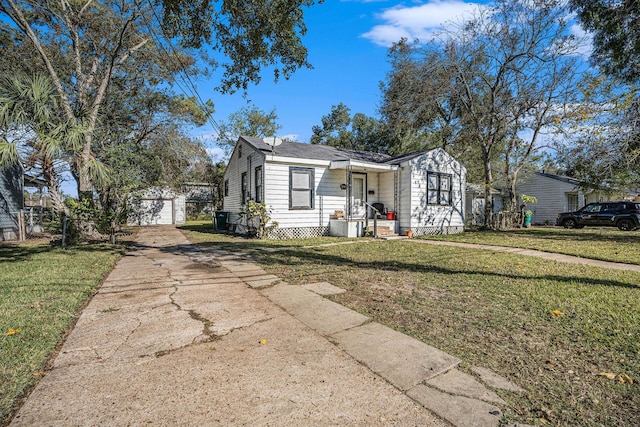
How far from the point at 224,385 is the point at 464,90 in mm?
18008

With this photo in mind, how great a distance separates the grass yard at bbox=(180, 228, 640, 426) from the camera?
212 centimetres

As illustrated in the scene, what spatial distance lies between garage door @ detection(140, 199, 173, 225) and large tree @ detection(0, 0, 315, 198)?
11.5m

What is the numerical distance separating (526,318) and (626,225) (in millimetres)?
18513

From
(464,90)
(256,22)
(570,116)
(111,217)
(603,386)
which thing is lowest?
(603,386)

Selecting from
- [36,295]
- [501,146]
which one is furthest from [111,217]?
[501,146]

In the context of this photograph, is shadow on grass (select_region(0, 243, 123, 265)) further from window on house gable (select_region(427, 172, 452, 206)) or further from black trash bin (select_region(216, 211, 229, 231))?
window on house gable (select_region(427, 172, 452, 206))

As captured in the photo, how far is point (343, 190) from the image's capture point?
44.0ft

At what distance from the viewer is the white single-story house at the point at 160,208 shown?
24062 millimetres

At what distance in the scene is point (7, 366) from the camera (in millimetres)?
2447

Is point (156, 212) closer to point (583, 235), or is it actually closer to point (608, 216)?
point (583, 235)

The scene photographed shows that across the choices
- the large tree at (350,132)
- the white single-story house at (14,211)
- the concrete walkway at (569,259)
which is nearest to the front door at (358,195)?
the concrete walkway at (569,259)

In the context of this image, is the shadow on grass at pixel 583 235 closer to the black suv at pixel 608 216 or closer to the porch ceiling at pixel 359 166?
the black suv at pixel 608 216

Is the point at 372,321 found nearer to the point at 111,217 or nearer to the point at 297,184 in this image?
the point at 297,184

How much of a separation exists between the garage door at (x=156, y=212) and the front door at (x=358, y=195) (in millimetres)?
17665
